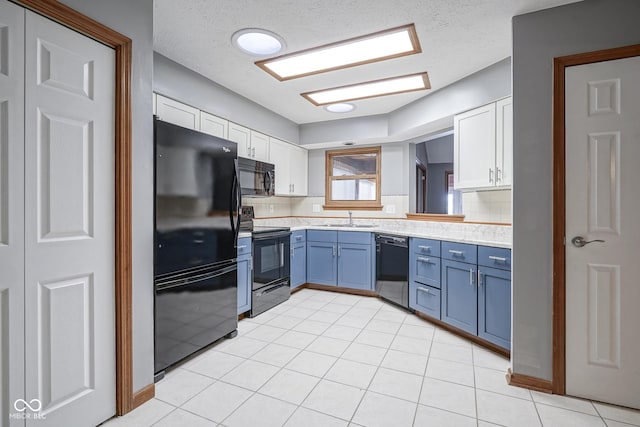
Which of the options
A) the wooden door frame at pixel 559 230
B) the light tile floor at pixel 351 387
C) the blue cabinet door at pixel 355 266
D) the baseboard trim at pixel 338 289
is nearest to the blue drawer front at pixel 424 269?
the light tile floor at pixel 351 387

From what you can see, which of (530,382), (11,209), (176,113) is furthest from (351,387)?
(176,113)

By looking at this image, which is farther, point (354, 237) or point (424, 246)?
point (354, 237)

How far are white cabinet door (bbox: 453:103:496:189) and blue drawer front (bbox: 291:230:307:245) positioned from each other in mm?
2052

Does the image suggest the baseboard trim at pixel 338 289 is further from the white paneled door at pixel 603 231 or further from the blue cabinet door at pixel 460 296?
the white paneled door at pixel 603 231

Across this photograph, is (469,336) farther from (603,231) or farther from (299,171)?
(299,171)

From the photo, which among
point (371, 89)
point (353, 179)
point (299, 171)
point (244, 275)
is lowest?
point (244, 275)

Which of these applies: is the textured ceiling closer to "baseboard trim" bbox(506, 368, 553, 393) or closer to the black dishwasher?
the black dishwasher

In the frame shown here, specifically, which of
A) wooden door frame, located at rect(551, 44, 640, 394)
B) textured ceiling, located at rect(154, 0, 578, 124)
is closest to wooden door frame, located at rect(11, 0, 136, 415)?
textured ceiling, located at rect(154, 0, 578, 124)

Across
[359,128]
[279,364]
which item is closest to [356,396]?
[279,364]

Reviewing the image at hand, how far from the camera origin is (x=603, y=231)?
1.93m

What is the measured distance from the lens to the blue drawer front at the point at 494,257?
8.05 ft

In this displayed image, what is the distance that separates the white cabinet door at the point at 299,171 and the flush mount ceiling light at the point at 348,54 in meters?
1.87

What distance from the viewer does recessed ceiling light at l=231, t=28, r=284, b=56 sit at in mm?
2361

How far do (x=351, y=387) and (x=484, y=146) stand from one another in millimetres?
2411
